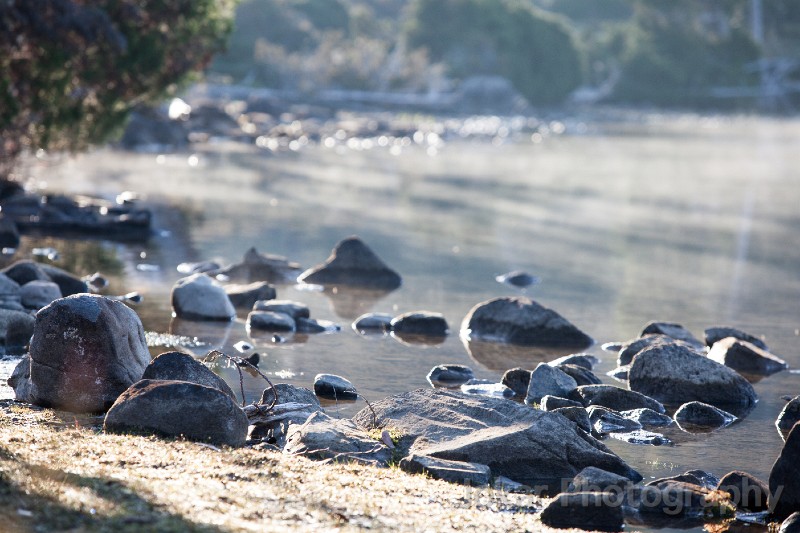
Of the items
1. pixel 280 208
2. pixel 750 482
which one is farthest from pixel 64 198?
pixel 750 482

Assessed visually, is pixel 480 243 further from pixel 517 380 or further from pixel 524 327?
pixel 517 380

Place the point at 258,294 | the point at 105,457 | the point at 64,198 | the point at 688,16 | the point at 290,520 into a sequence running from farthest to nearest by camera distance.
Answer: the point at 688,16, the point at 64,198, the point at 258,294, the point at 105,457, the point at 290,520

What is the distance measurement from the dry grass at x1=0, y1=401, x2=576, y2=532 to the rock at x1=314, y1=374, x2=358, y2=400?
7.16 ft

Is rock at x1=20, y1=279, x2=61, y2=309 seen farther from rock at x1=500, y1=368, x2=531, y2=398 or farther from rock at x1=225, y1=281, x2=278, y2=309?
rock at x1=500, y1=368, x2=531, y2=398

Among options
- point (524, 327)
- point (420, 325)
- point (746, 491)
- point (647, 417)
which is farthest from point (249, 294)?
point (746, 491)

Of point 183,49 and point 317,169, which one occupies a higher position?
point 183,49

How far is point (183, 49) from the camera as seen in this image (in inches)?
844

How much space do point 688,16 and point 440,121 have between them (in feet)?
129

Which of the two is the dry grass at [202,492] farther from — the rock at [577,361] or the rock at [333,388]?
the rock at [577,361]

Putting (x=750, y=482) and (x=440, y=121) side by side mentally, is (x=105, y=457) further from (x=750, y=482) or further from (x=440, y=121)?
(x=440, y=121)

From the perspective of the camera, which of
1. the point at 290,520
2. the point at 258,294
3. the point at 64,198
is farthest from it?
the point at 64,198

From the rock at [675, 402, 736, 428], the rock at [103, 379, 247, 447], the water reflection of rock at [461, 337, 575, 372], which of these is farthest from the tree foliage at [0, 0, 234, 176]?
the rock at [675, 402, 736, 428]

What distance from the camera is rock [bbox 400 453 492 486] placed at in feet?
23.1

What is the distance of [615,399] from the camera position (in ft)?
30.3
